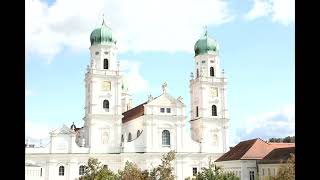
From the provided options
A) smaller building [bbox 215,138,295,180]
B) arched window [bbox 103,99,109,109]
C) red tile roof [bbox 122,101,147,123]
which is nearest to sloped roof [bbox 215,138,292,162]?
smaller building [bbox 215,138,295,180]

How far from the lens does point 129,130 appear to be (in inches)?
2692

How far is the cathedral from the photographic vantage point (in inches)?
2360

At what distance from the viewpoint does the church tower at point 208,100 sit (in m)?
67.2

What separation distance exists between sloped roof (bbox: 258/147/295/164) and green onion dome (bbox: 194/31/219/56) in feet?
71.0

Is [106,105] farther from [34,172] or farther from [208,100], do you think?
[208,100]

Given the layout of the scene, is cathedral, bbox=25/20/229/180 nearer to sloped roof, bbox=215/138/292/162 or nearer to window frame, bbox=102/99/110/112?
window frame, bbox=102/99/110/112

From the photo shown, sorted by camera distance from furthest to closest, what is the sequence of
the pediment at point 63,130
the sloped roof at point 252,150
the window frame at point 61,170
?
the pediment at point 63,130, the window frame at point 61,170, the sloped roof at point 252,150

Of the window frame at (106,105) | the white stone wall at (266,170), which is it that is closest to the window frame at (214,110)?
the white stone wall at (266,170)

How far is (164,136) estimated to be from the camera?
212 ft

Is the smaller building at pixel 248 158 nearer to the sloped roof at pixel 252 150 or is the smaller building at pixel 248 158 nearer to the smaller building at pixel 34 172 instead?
the sloped roof at pixel 252 150

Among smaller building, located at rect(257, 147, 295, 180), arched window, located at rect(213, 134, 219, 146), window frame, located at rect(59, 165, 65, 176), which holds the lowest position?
window frame, located at rect(59, 165, 65, 176)

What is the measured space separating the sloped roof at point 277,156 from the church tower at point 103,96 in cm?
1852
